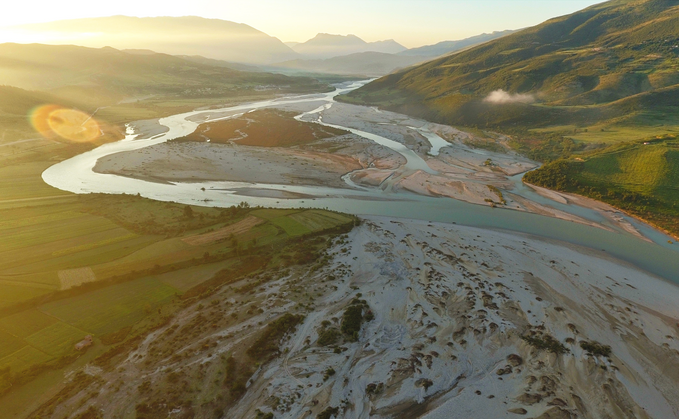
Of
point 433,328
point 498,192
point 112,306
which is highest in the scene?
point 498,192

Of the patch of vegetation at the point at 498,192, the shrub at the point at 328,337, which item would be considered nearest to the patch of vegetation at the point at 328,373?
the shrub at the point at 328,337

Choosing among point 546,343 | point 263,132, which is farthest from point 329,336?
point 263,132

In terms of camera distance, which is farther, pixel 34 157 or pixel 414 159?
pixel 414 159

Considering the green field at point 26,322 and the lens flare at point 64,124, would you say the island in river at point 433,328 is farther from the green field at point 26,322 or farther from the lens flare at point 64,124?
the lens flare at point 64,124

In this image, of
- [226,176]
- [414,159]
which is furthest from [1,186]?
[414,159]

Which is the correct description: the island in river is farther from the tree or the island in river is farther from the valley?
the tree

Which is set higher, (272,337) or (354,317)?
(354,317)

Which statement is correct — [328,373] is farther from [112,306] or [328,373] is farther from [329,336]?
[112,306]

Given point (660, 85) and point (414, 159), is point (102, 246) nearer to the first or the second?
point (414, 159)
